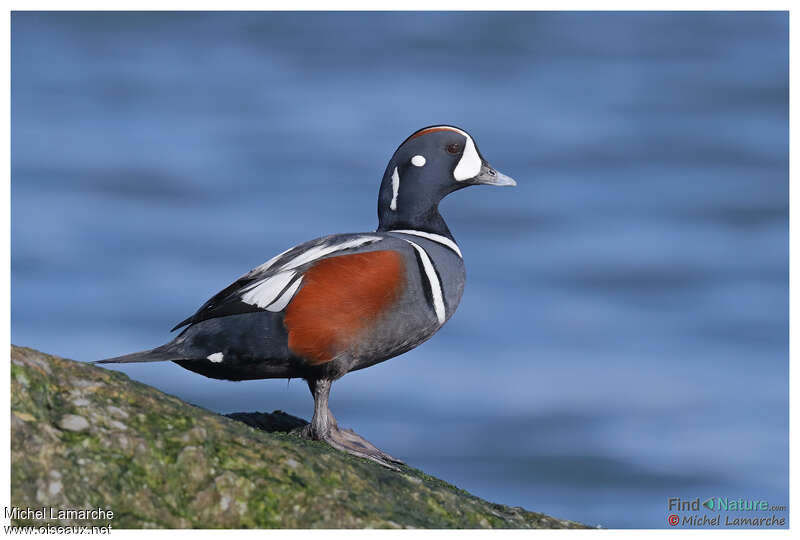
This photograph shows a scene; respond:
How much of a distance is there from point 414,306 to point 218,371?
1.40 metres

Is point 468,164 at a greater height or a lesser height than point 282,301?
greater

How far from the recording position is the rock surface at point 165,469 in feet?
14.8

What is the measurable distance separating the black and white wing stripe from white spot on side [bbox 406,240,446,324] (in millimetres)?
352

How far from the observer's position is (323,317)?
6.95 meters

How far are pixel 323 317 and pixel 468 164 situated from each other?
217 centimetres

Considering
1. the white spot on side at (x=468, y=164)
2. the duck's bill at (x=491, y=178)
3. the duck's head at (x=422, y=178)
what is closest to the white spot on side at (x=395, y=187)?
the duck's head at (x=422, y=178)

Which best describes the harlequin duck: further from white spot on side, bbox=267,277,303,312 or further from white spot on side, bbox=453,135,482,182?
white spot on side, bbox=453,135,482,182

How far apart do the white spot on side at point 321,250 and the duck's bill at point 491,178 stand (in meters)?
1.52

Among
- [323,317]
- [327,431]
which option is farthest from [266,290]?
[327,431]

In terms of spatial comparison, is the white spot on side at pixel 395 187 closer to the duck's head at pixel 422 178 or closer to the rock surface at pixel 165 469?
the duck's head at pixel 422 178

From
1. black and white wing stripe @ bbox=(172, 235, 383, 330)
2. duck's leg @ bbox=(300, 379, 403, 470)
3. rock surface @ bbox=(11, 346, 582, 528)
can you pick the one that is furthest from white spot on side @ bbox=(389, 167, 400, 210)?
rock surface @ bbox=(11, 346, 582, 528)

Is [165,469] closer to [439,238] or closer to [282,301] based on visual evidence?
[282,301]

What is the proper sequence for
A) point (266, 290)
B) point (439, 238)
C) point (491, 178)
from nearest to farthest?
1. point (266, 290)
2. point (439, 238)
3. point (491, 178)

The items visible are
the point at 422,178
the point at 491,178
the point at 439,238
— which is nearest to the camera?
the point at 439,238
